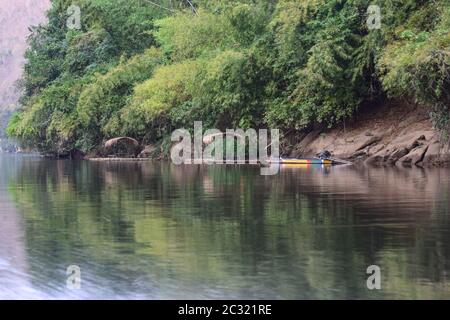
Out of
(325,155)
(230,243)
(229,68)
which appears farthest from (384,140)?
(230,243)

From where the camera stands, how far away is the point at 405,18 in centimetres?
3572

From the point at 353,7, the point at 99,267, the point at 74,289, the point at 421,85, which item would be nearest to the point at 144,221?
the point at 99,267

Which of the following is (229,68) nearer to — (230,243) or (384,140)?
(384,140)

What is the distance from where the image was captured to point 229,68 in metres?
43.1

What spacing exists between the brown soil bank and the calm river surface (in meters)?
13.5

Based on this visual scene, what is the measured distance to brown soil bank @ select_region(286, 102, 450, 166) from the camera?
34.2m

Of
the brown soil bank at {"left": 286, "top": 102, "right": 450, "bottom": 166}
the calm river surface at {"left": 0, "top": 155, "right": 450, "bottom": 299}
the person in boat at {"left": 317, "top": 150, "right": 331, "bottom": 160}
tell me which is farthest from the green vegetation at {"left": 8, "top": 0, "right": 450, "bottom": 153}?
the calm river surface at {"left": 0, "top": 155, "right": 450, "bottom": 299}

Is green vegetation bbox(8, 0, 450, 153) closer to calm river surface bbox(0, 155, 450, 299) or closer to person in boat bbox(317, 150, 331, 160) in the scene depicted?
person in boat bbox(317, 150, 331, 160)

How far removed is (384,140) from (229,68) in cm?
920

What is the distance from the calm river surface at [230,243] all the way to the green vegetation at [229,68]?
46.0 ft

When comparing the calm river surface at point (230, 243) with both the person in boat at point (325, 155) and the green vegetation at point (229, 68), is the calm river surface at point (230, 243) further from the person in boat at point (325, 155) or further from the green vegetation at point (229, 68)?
the person in boat at point (325, 155)

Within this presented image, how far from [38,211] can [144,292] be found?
8.59m

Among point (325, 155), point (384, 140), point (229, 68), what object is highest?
point (229, 68)

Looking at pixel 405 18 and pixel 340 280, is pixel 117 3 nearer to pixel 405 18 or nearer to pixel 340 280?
pixel 405 18
